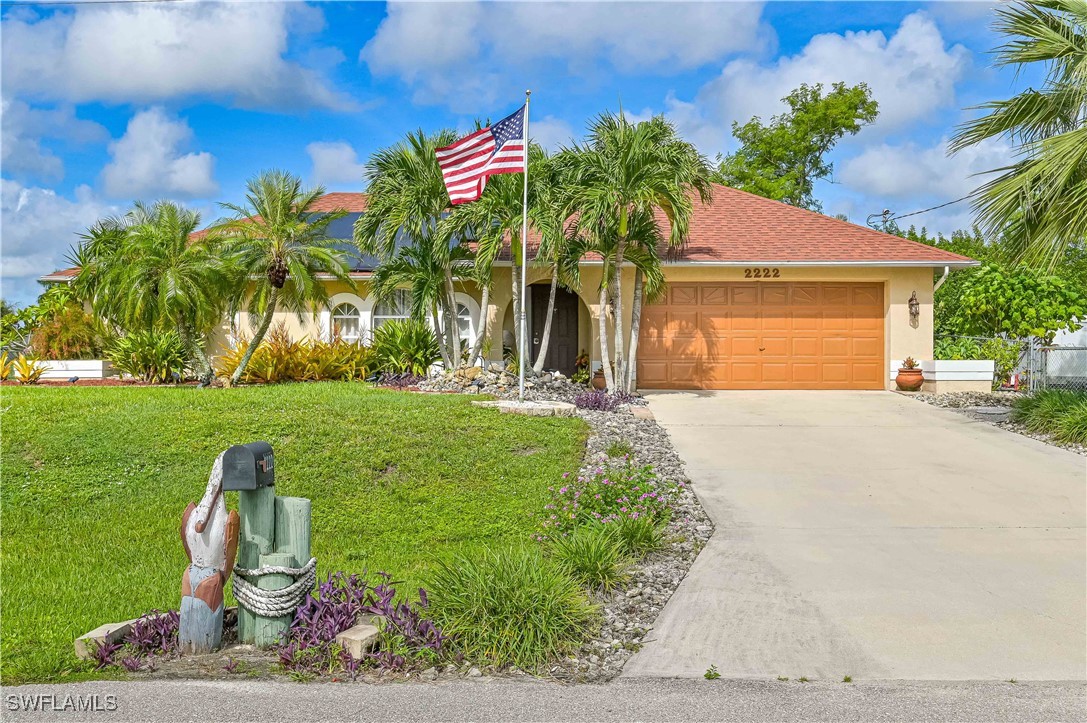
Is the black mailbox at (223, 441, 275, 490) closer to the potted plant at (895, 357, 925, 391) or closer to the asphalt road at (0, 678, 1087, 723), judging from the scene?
the asphalt road at (0, 678, 1087, 723)

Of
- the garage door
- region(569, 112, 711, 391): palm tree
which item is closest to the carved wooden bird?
region(569, 112, 711, 391): palm tree

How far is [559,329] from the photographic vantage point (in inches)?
721

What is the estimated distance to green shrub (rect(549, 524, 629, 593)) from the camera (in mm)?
5314

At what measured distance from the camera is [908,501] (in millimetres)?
7867

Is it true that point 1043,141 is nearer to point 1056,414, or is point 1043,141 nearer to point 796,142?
point 1056,414

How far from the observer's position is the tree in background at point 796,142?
33031 mm

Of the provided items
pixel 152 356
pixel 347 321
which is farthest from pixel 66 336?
pixel 347 321

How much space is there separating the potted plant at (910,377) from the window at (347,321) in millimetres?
11522

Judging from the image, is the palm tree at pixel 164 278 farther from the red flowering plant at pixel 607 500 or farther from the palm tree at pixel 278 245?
the red flowering plant at pixel 607 500

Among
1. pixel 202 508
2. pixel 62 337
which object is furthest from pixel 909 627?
pixel 62 337

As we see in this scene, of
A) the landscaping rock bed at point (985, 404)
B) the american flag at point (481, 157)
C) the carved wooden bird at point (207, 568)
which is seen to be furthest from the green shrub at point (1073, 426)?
the carved wooden bird at point (207, 568)

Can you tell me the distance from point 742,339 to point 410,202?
24.4 ft

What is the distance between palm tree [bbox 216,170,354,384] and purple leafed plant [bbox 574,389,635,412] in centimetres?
521

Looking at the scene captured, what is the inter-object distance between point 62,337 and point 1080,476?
18.6 meters
